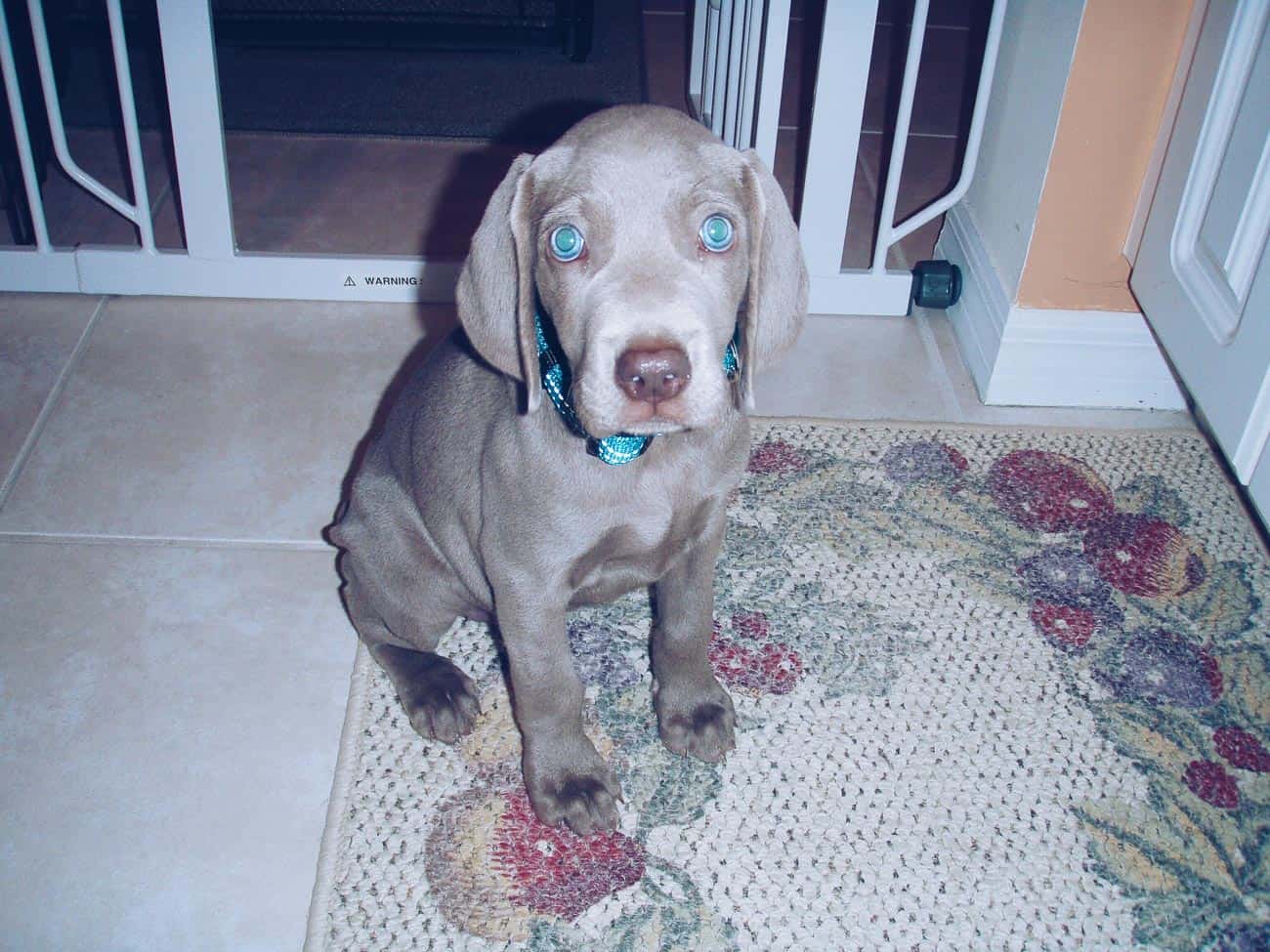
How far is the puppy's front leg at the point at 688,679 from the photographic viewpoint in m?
2.20

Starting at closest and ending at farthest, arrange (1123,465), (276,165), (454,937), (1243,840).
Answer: (454,937)
(1243,840)
(1123,465)
(276,165)

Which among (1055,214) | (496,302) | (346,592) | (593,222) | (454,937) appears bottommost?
(454,937)

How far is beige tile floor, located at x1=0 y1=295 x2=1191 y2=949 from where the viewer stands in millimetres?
2100

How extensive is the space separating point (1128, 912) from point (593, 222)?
1449mm

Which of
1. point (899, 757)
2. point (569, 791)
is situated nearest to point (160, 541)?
point (569, 791)

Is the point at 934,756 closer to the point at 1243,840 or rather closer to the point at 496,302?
the point at 1243,840

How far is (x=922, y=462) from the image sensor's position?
9.79ft

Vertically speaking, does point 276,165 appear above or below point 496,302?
below

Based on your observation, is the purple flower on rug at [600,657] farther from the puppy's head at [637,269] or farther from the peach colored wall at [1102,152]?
the peach colored wall at [1102,152]

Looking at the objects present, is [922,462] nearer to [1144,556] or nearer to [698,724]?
[1144,556]

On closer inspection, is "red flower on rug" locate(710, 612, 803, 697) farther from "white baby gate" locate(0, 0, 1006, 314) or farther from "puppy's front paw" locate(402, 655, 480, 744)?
"white baby gate" locate(0, 0, 1006, 314)

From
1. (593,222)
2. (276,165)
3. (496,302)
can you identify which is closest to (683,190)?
(593,222)

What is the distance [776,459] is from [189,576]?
1397 millimetres

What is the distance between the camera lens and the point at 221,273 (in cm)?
352
